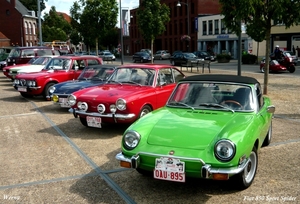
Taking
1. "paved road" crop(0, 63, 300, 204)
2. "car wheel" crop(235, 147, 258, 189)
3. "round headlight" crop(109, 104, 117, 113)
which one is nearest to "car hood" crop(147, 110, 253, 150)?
"car wheel" crop(235, 147, 258, 189)

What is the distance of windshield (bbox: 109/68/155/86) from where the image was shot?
8320mm

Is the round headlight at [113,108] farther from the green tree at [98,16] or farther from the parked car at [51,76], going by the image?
the green tree at [98,16]

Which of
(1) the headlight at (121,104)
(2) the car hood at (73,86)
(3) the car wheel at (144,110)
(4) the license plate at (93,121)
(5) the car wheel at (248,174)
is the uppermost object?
(2) the car hood at (73,86)

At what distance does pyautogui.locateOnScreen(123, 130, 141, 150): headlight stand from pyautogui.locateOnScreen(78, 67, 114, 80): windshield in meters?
6.05

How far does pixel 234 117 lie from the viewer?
195 inches

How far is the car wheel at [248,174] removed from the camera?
4434 millimetres

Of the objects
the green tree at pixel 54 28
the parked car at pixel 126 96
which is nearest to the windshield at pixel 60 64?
the parked car at pixel 126 96

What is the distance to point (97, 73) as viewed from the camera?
429 inches

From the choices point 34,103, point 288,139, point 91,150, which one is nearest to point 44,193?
point 91,150

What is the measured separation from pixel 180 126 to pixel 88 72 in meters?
7.00

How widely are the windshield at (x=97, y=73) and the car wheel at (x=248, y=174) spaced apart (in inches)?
259

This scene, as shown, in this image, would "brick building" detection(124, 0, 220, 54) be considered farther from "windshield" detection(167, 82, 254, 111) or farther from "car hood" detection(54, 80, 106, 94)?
"windshield" detection(167, 82, 254, 111)

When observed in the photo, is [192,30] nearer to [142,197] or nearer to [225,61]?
[225,61]

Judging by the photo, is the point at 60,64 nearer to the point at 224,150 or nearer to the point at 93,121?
the point at 93,121
